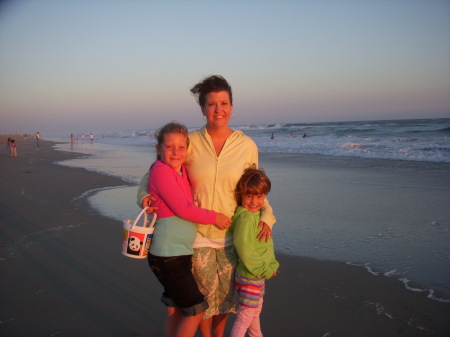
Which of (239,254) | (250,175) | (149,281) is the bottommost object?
(149,281)

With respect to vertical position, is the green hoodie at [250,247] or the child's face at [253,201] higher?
the child's face at [253,201]

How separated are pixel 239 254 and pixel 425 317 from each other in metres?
1.99

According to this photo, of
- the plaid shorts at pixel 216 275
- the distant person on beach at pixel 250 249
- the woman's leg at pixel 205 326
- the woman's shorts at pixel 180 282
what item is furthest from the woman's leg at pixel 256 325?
the woman's shorts at pixel 180 282

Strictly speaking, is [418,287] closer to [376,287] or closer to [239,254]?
[376,287]

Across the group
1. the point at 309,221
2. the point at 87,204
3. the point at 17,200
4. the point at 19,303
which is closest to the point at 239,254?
the point at 19,303

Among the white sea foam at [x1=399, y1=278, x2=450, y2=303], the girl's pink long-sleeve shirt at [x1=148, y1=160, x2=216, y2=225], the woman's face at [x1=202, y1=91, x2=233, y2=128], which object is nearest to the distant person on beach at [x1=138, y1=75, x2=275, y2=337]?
the woman's face at [x1=202, y1=91, x2=233, y2=128]

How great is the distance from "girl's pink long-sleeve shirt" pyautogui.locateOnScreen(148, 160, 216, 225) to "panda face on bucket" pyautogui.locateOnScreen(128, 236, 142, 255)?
21 centimetres

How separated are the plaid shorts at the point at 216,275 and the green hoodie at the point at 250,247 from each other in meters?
0.10

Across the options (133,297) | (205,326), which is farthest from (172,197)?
(133,297)

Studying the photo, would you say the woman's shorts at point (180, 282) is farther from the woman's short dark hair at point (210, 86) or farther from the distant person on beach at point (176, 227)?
the woman's short dark hair at point (210, 86)

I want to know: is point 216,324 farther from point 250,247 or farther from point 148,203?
point 148,203

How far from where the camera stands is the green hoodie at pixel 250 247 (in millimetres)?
2565

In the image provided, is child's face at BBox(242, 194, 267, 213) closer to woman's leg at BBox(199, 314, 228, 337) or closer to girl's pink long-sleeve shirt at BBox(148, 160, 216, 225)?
girl's pink long-sleeve shirt at BBox(148, 160, 216, 225)

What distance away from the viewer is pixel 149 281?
409 centimetres
